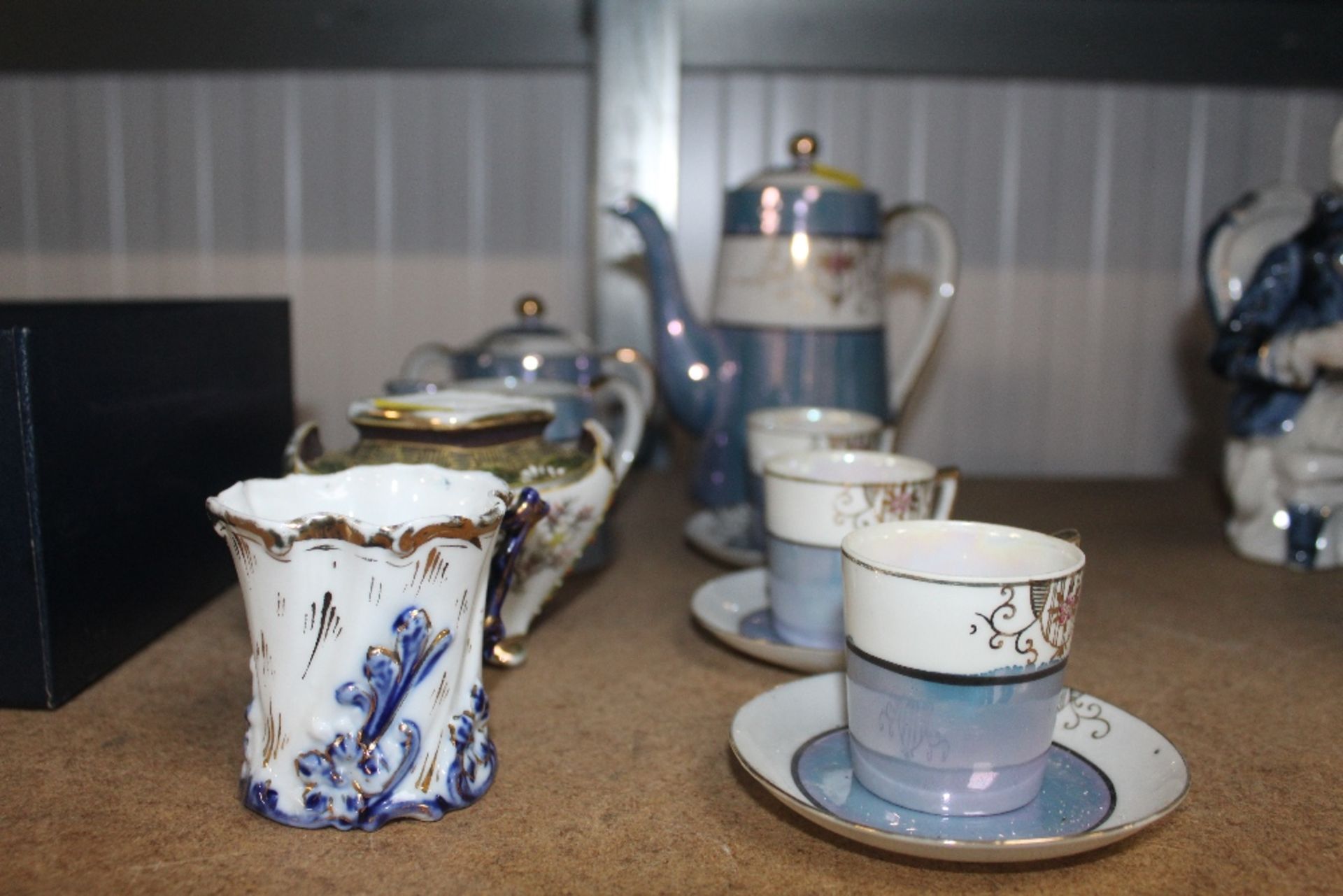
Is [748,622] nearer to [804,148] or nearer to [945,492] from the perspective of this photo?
[945,492]

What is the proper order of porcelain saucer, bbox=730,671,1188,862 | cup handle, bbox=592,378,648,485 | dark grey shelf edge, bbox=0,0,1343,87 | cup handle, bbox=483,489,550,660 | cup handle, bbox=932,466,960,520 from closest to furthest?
porcelain saucer, bbox=730,671,1188,862 → cup handle, bbox=483,489,550,660 → cup handle, bbox=932,466,960,520 → cup handle, bbox=592,378,648,485 → dark grey shelf edge, bbox=0,0,1343,87

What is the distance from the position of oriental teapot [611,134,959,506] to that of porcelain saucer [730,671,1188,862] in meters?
0.37

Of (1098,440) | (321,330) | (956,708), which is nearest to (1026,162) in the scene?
(1098,440)

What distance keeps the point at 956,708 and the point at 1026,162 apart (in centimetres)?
86

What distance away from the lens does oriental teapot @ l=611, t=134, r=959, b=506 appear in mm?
851

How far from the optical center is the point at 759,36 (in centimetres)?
103

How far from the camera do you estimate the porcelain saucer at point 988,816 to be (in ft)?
1.26

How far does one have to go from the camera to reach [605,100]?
1.02 metres

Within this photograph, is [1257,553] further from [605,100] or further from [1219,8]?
[605,100]

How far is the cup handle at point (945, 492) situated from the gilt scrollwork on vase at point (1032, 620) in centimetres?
22

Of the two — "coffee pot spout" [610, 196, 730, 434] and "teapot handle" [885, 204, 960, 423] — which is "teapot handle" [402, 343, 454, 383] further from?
"teapot handle" [885, 204, 960, 423]

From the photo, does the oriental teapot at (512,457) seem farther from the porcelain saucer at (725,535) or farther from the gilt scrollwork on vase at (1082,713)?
the gilt scrollwork on vase at (1082,713)

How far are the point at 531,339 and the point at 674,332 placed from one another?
114 millimetres

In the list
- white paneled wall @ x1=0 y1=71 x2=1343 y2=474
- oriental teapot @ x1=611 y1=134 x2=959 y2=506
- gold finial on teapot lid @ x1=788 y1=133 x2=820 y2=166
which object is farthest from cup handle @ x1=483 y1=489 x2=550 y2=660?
white paneled wall @ x1=0 y1=71 x2=1343 y2=474
